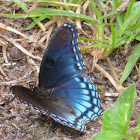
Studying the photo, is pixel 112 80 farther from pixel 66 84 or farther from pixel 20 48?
pixel 20 48

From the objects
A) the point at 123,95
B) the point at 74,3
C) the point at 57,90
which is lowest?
the point at 57,90

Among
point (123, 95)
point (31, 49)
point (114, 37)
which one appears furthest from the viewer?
point (31, 49)

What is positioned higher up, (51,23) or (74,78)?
(51,23)

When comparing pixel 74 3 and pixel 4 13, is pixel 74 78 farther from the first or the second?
pixel 4 13

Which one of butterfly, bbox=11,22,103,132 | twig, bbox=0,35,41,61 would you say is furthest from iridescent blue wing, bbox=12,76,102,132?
twig, bbox=0,35,41,61

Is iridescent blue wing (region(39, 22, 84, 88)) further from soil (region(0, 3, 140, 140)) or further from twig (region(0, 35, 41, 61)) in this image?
twig (region(0, 35, 41, 61))

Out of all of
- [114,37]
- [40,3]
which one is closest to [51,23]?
[40,3]

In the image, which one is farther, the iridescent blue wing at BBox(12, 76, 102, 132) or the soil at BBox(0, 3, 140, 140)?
the soil at BBox(0, 3, 140, 140)
